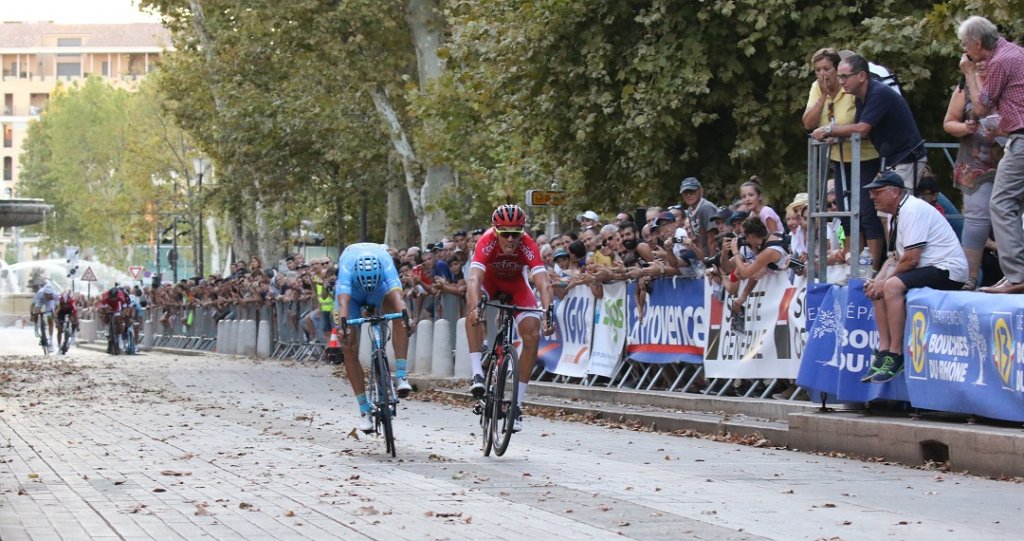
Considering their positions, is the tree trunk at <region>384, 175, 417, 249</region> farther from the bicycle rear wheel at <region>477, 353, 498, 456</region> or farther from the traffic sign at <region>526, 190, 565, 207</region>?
the bicycle rear wheel at <region>477, 353, 498, 456</region>

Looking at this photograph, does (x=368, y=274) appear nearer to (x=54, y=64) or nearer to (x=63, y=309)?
(x=63, y=309)

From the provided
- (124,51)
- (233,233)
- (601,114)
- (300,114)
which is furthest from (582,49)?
(124,51)

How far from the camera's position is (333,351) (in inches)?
1331

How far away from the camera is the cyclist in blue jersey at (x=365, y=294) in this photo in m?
14.8

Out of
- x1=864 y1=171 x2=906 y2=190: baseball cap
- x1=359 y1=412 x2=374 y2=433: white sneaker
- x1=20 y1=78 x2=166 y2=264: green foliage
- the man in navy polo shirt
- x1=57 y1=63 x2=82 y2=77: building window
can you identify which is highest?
x1=57 y1=63 x2=82 y2=77: building window

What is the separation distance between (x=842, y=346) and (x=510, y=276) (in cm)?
266

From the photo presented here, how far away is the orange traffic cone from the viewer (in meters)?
32.2

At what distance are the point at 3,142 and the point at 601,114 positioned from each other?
16640 centimetres

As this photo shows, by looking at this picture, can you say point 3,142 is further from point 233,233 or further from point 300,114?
point 300,114

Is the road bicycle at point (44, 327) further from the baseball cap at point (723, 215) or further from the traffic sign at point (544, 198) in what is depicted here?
the baseball cap at point (723, 215)

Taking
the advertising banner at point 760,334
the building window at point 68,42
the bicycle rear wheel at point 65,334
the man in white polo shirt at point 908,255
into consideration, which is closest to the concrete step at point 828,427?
the advertising banner at point 760,334

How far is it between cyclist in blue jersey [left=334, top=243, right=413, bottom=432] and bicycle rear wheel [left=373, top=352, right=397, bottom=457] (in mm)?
466

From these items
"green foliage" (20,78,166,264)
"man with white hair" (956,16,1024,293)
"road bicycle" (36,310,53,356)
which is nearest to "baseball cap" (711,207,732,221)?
"man with white hair" (956,16,1024,293)

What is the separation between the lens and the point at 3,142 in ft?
601
